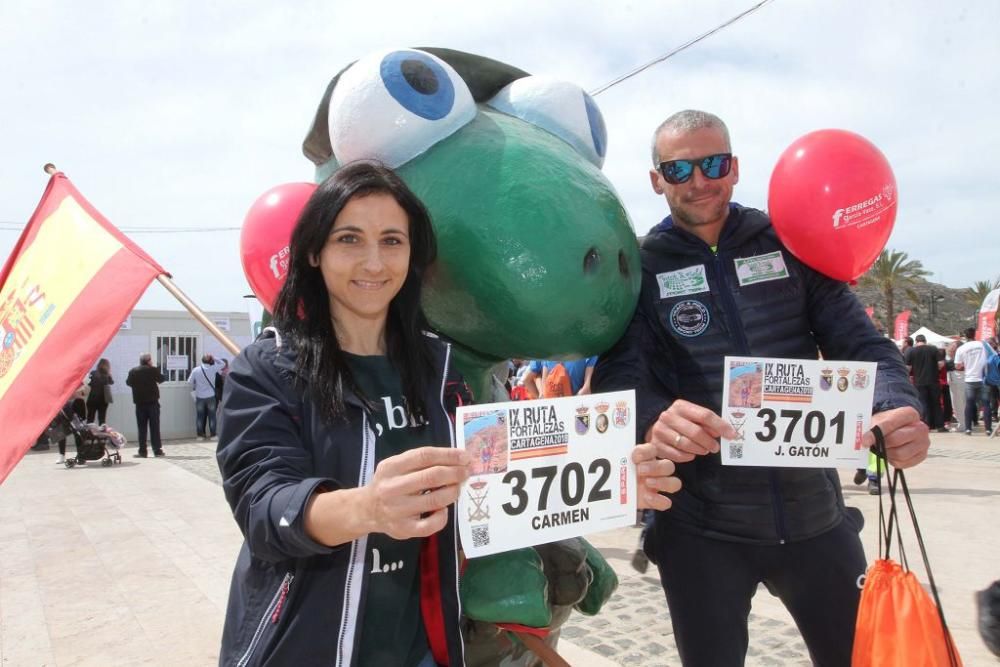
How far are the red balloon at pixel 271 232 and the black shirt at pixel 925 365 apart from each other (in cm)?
1257

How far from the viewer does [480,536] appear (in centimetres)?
154

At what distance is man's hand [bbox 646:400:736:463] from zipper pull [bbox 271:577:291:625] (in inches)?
36.4

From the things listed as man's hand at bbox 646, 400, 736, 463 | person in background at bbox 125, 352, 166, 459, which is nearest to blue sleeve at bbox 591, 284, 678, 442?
man's hand at bbox 646, 400, 736, 463

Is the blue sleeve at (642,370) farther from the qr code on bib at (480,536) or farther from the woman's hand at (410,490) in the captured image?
the woman's hand at (410,490)

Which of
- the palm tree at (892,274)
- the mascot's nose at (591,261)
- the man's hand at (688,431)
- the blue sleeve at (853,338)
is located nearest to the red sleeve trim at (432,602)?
the man's hand at (688,431)

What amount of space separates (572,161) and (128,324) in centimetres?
1605

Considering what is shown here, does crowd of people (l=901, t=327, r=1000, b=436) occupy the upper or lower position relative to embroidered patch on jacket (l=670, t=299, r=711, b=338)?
lower

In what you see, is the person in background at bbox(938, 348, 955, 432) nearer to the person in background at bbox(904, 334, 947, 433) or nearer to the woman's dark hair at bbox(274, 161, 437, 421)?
the person in background at bbox(904, 334, 947, 433)

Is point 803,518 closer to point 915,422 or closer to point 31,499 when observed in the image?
point 915,422

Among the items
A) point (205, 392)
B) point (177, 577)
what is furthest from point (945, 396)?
point (205, 392)

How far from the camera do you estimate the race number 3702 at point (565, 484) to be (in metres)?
1.58

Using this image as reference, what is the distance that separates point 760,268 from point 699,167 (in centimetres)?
34

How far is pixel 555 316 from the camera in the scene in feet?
6.45

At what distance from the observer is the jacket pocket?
4.74 feet
